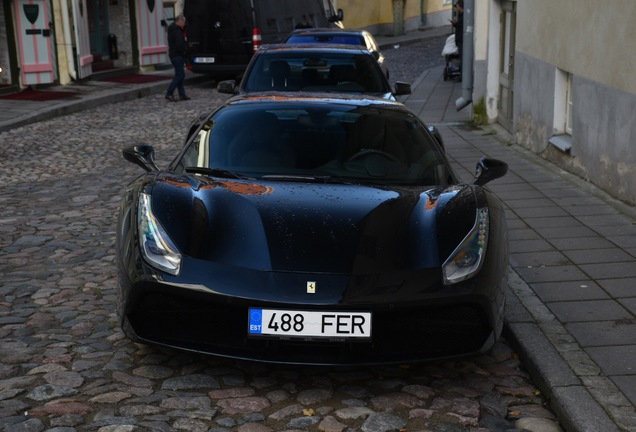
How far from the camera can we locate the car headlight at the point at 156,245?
4.65m

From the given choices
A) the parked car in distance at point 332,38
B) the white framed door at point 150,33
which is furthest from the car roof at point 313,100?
the white framed door at point 150,33

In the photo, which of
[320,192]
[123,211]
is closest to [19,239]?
[123,211]

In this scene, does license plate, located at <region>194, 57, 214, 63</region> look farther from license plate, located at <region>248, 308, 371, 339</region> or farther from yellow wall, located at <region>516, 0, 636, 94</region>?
license plate, located at <region>248, 308, 371, 339</region>

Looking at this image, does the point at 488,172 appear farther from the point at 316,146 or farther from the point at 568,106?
the point at 568,106

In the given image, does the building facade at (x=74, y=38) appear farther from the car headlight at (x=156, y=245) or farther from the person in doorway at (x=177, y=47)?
the car headlight at (x=156, y=245)

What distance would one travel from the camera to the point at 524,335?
5.34 metres

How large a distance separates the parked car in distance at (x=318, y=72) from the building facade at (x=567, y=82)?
1.85 meters

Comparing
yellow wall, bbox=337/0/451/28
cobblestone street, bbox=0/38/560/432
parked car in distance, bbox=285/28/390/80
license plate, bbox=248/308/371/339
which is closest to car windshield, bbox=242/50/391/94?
cobblestone street, bbox=0/38/560/432

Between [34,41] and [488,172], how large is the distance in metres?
17.4

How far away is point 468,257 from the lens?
4766 millimetres

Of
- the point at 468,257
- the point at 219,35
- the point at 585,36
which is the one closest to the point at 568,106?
the point at 585,36

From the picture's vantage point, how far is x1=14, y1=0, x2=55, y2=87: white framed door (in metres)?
21.1

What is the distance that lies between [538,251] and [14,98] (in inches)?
590

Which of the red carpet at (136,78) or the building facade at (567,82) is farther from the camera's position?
the red carpet at (136,78)
